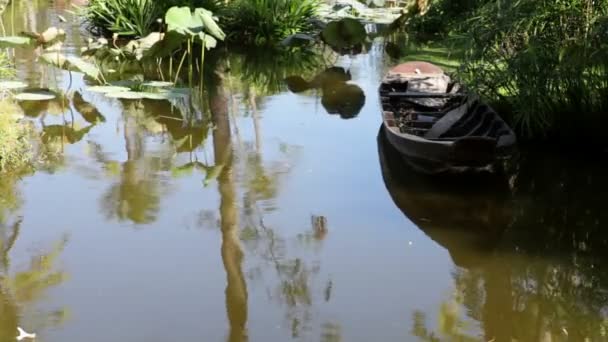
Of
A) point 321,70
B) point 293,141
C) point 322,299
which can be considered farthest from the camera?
point 321,70

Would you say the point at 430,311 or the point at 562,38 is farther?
the point at 562,38

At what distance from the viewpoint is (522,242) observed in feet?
17.9

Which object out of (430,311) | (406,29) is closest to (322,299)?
(430,311)

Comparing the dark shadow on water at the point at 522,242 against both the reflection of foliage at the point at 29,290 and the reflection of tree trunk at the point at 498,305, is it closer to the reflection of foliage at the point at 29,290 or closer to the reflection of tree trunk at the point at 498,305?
the reflection of tree trunk at the point at 498,305

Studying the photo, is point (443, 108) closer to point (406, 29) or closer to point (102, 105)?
point (102, 105)

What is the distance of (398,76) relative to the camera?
29.1 feet

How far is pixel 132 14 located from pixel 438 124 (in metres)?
6.88

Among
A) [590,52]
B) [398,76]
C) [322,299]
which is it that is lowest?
[322,299]

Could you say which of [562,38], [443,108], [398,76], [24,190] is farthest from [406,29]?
[24,190]

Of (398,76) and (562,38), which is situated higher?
(562,38)

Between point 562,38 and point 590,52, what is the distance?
0.32 metres

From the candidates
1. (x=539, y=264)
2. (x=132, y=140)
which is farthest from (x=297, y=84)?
(x=539, y=264)

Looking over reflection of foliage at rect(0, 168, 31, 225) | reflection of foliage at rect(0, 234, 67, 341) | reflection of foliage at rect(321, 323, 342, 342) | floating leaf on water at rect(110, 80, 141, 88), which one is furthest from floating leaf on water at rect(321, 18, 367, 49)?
reflection of foliage at rect(321, 323, 342, 342)

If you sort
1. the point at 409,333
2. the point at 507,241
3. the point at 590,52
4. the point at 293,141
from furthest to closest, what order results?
1. the point at 293,141
2. the point at 590,52
3. the point at 507,241
4. the point at 409,333
